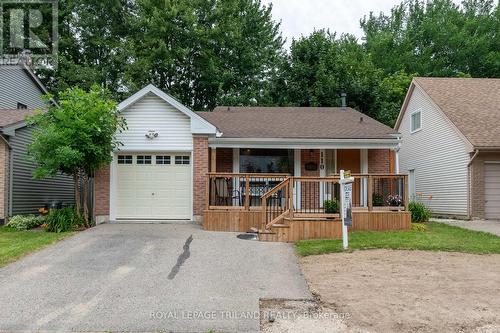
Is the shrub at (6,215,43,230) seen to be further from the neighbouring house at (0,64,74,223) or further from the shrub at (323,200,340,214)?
the shrub at (323,200,340,214)

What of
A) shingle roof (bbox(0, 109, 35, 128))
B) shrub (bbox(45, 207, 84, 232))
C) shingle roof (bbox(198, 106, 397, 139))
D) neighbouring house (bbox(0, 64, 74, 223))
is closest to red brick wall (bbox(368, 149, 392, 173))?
shingle roof (bbox(198, 106, 397, 139))

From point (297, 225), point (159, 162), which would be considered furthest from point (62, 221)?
point (297, 225)

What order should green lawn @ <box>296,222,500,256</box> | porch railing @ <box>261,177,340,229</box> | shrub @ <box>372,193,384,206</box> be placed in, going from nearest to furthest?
green lawn @ <box>296,222,500,256</box> → porch railing @ <box>261,177,340,229</box> → shrub @ <box>372,193,384,206</box>

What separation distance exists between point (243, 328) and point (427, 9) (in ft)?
127

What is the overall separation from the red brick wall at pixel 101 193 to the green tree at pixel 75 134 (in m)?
0.92

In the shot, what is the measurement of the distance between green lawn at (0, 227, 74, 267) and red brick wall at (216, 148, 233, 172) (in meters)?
5.47

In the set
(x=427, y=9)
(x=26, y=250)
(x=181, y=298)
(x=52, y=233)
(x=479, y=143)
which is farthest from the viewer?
(x=427, y=9)

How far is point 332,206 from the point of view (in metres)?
11.1

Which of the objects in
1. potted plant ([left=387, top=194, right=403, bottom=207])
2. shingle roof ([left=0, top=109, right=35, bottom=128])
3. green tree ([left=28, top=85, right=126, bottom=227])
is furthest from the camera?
shingle roof ([left=0, top=109, right=35, bottom=128])

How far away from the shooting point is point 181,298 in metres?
5.88

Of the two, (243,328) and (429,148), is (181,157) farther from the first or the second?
(429,148)

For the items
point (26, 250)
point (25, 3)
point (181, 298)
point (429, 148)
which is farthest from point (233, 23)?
point (181, 298)

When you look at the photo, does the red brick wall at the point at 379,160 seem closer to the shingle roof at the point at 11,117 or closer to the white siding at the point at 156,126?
the white siding at the point at 156,126

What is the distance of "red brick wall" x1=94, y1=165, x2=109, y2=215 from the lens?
12750 millimetres
